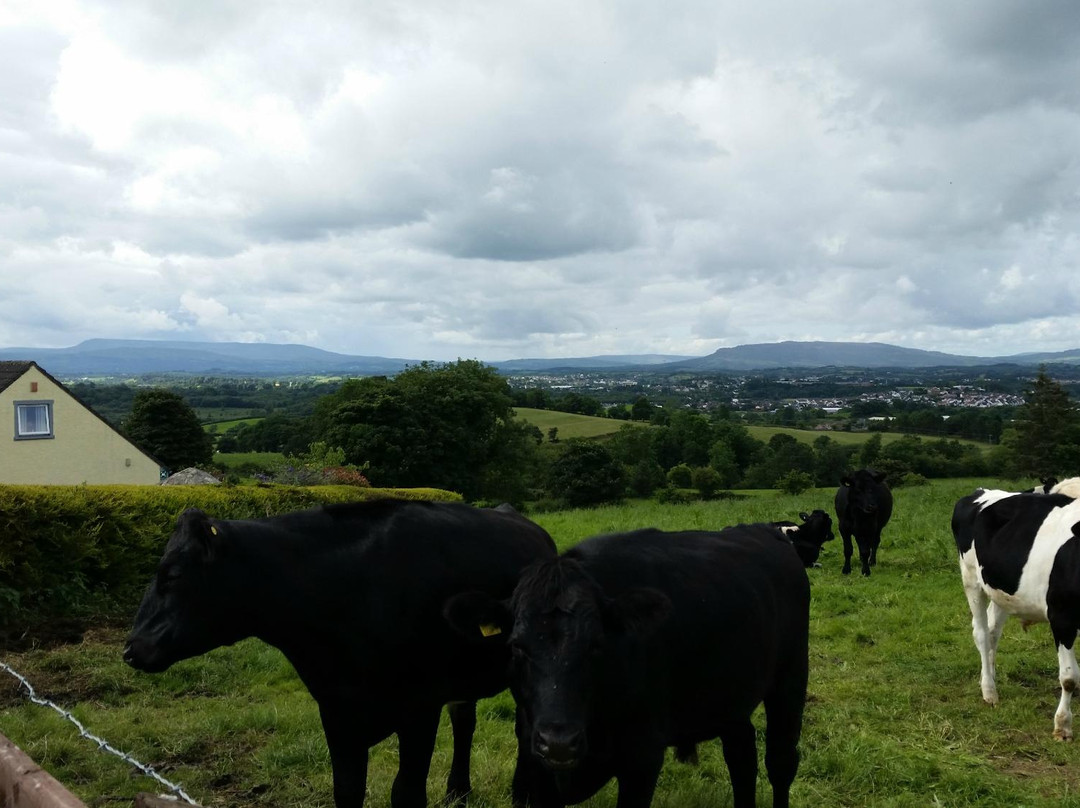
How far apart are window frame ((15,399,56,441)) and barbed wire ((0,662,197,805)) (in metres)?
29.4

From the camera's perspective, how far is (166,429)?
189 ft

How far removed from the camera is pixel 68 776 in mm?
5863

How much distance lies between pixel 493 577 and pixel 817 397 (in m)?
180

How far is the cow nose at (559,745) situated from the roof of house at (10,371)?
36.5 m

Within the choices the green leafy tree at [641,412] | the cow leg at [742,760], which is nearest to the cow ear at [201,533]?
the cow leg at [742,760]

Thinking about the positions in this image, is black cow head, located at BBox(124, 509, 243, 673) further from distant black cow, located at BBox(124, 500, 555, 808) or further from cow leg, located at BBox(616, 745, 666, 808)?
cow leg, located at BBox(616, 745, 666, 808)

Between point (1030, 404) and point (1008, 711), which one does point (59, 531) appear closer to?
point (1008, 711)

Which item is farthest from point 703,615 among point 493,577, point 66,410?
point 66,410

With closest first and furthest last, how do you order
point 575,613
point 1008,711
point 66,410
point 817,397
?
point 575,613
point 1008,711
point 66,410
point 817,397

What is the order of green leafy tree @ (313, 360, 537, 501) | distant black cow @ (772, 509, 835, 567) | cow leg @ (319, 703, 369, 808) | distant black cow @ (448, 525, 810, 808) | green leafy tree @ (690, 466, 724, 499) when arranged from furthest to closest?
green leafy tree @ (690, 466, 724, 499) → green leafy tree @ (313, 360, 537, 501) → distant black cow @ (772, 509, 835, 567) → cow leg @ (319, 703, 369, 808) → distant black cow @ (448, 525, 810, 808)

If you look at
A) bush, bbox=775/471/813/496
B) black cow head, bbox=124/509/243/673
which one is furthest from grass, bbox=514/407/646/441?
black cow head, bbox=124/509/243/673

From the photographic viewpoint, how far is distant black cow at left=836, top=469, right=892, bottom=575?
15180 mm

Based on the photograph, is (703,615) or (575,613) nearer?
(575,613)

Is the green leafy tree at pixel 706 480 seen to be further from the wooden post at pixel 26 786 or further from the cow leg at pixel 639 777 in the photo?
the wooden post at pixel 26 786
